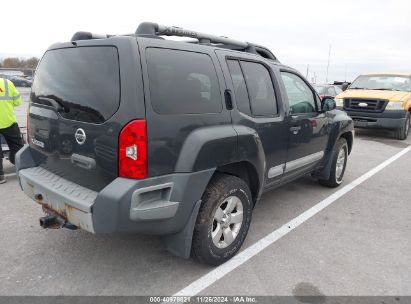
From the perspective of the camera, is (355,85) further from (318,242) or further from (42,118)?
(42,118)

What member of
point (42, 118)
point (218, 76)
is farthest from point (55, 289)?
point (218, 76)

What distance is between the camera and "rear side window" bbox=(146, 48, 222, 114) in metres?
2.41

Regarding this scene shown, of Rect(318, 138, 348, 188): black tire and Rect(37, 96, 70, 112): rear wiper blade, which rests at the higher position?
Rect(37, 96, 70, 112): rear wiper blade

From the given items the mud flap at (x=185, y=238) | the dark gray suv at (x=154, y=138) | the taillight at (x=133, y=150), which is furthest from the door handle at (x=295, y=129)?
the taillight at (x=133, y=150)

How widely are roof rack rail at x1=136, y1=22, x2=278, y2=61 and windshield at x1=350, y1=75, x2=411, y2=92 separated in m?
7.82

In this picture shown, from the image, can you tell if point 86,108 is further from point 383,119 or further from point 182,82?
point 383,119

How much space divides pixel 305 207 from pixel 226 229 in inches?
70.1

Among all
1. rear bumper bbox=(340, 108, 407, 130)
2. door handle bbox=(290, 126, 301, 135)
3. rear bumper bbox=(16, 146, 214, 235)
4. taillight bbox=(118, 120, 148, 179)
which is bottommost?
rear bumper bbox=(340, 108, 407, 130)

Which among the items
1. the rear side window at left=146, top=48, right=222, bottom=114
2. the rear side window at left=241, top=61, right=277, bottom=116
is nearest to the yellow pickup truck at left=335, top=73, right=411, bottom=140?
the rear side window at left=241, top=61, right=277, bottom=116

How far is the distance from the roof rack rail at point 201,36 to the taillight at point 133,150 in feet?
2.65

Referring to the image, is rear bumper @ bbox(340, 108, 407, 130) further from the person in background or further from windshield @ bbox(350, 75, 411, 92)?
the person in background

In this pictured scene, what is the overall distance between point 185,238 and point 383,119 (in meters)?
8.64

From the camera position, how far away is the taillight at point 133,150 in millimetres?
2287

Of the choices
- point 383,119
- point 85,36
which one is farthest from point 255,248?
point 383,119
